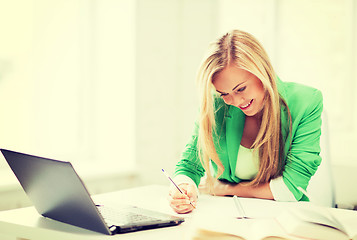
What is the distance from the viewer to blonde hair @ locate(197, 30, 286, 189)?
1.46 m

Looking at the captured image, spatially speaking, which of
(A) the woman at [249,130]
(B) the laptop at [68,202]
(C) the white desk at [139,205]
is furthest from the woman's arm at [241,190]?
(B) the laptop at [68,202]

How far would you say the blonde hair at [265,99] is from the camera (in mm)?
1461

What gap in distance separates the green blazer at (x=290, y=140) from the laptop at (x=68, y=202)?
1.83 ft

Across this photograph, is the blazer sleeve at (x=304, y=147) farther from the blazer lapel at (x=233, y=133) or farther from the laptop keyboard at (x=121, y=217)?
the laptop keyboard at (x=121, y=217)

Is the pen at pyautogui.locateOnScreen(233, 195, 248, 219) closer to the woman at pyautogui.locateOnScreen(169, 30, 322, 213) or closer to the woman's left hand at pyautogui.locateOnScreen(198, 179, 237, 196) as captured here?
the woman at pyautogui.locateOnScreen(169, 30, 322, 213)

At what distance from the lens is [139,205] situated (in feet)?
4.28

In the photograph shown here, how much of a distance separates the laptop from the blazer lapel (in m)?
0.62

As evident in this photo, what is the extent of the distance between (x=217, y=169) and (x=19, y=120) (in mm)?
1324

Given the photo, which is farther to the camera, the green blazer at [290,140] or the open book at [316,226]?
the green blazer at [290,140]

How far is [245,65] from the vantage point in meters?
1.45

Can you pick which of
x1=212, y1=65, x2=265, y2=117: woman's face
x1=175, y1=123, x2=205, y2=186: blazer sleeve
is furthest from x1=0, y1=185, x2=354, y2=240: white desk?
x1=212, y1=65, x2=265, y2=117: woman's face

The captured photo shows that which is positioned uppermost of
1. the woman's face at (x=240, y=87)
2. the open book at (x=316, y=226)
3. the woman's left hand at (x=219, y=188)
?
the woman's face at (x=240, y=87)

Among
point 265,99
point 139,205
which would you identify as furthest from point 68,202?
point 265,99

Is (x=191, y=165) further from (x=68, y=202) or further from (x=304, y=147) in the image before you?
(x=68, y=202)
